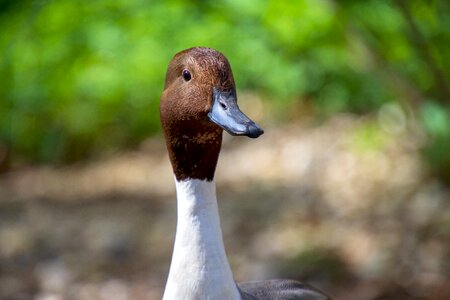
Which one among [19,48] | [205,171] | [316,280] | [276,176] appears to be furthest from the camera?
[19,48]

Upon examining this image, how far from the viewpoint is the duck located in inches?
116

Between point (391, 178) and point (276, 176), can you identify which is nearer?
point (391, 178)

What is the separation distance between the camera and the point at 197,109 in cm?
293

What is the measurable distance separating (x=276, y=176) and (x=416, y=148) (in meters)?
1.11

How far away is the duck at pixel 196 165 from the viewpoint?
9.68ft

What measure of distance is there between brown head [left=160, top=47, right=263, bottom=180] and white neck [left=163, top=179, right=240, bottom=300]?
0.06 metres

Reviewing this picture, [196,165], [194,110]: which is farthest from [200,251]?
[194,110]

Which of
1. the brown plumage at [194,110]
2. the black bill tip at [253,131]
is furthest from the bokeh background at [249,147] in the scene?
the black bill tip at [253,131]

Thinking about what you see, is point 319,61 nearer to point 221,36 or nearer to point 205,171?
point 221,36

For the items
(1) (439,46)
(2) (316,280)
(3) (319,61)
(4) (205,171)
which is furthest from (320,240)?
(4) (205,171)

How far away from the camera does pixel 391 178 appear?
6.54m

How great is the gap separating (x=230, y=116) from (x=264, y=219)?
11.5 feet

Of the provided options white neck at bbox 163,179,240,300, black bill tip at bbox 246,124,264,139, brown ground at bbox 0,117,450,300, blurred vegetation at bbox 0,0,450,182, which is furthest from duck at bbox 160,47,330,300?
blurred vegetation at bbox 0,0,450,182

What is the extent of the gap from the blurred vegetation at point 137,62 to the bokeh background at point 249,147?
0.01 metres
